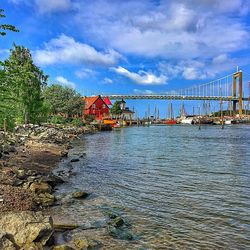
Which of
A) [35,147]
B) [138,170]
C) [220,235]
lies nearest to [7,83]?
[138,170]

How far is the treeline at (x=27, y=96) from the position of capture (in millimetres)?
17906

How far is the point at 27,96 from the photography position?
53.4 metres

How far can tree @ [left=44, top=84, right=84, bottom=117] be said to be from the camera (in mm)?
88494

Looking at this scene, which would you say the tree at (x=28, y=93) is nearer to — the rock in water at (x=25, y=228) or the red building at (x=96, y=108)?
the rock in water at (x=25, y=228)

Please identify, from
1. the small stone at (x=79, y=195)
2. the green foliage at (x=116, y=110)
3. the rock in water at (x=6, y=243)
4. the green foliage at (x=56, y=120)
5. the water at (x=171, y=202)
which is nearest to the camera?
the rock in water at (x=6, y=243)

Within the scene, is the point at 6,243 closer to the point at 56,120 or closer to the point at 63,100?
the point at 56,120

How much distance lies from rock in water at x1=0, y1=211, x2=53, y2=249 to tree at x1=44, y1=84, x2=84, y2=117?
3133 inches

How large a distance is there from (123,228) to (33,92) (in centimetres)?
4696

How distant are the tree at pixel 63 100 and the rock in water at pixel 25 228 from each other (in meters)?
79.6

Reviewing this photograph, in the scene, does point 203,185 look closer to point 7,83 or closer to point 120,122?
point 7,83

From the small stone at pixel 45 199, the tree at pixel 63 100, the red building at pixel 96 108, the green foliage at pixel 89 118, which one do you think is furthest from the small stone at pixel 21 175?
the red building at pixel 96 108

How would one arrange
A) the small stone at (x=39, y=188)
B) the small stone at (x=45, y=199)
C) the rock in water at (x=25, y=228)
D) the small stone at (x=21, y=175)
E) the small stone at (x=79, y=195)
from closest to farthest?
the rock in water at (x=25, y=228), the small stone at (x=45, y=199), the small stone at (x=39, y=188), the small stone at (x=79, y=195), the small stone at (x=21, y=175)

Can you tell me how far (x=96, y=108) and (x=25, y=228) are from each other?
A: 335 feet

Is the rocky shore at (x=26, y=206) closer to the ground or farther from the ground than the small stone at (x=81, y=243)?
farther from the ground
